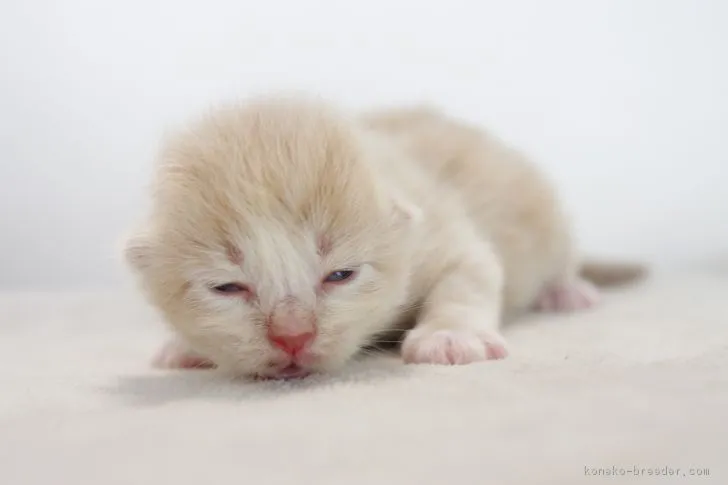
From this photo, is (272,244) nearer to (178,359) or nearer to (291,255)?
(291,255)

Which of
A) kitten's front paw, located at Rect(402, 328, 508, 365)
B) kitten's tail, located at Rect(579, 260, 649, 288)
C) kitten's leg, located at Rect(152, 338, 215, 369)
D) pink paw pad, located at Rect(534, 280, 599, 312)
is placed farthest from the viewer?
kitten's tail, located at Rect(579, 260, 649, 288)

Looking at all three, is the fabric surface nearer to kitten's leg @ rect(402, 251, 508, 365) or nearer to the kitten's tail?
kitten's leg @ rect(402, 251, 508, 365)

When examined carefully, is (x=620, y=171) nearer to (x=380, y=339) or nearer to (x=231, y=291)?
(x=380, y=339)

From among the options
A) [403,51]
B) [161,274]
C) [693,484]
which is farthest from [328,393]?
[403,51]

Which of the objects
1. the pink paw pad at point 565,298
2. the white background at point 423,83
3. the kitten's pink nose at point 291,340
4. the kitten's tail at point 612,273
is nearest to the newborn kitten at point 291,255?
the kitten's pink nose at point 291,340

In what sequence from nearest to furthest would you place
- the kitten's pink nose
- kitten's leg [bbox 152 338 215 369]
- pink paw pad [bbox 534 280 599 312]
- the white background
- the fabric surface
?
1. the fabric surface
2. the kitten's pink nose
3. kitten's leg [bbox 152 338 215 369]
4. pink paw pad [bbox 534 280 599 312]
5. the white background

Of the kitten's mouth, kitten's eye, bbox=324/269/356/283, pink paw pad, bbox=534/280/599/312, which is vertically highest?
kitten's eye, bbox=324/269/356/283

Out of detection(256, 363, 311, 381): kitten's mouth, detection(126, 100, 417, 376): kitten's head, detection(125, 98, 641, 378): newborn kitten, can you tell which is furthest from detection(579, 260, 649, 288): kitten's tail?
detection(256, 363, 311, 381): kitten's mouth
